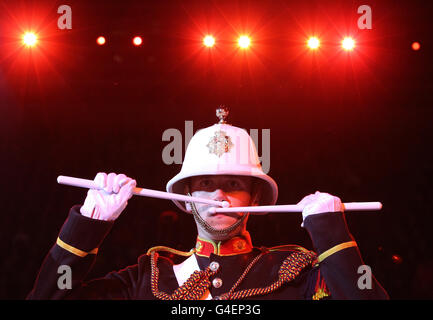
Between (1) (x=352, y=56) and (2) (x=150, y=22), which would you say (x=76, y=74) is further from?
(1) (x=352, y=56)

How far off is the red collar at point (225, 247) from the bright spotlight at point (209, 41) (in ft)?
5.09

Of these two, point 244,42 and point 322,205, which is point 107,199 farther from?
point 244,42

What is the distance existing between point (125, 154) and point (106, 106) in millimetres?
396

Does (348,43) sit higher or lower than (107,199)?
higher

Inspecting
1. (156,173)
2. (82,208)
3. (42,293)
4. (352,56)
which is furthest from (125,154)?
(352,56)

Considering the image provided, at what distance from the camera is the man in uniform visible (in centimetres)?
230

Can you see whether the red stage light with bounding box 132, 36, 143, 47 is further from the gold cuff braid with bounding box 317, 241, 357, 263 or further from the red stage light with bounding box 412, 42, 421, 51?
the gold cuff braid with bounding box 317, 241, 357, 263

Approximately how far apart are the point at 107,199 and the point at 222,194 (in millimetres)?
616

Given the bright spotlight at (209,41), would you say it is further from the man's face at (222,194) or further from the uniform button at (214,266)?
the uniform button at (214,266)

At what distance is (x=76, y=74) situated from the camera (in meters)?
3.70

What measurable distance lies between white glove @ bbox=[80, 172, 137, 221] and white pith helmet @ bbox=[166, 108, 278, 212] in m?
0.46

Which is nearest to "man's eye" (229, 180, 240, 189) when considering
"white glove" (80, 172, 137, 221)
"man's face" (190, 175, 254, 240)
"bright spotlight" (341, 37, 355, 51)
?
"man's face" (190, 175, 254, 240)

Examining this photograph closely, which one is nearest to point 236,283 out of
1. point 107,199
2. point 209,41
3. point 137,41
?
point 107,199

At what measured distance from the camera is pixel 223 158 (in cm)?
281
